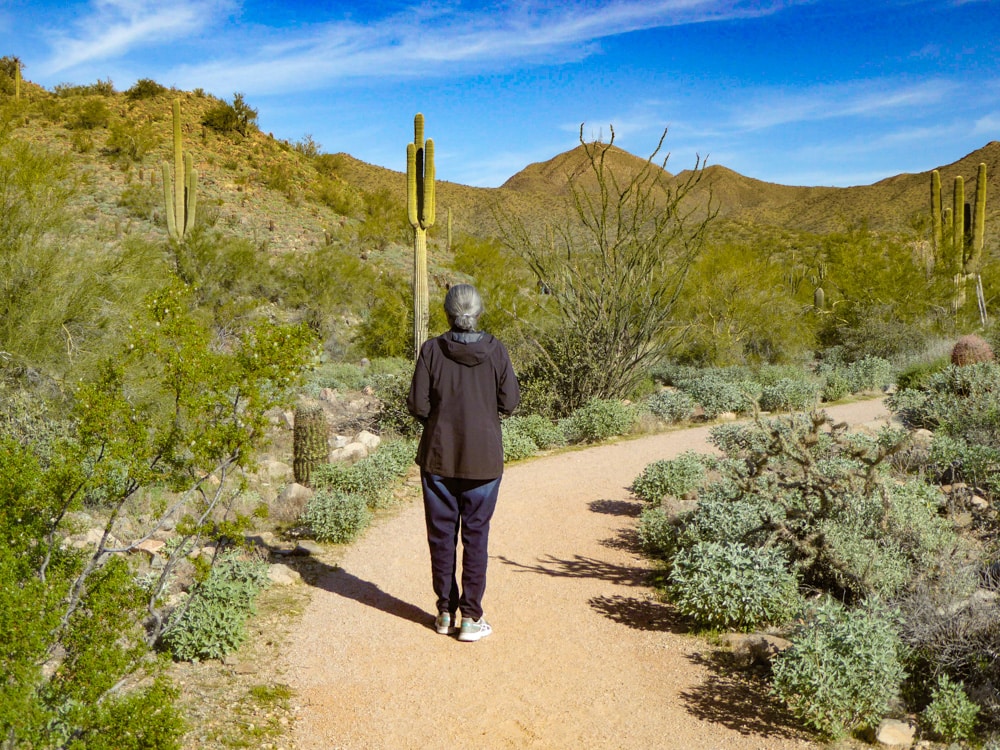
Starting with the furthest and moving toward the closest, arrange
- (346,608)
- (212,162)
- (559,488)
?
1. (212,162)
2. (559,488)
3. (346,608)

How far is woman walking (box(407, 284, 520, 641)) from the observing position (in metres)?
4.48

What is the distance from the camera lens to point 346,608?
547cm

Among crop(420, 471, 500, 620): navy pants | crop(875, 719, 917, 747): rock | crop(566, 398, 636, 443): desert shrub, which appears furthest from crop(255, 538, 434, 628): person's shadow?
crop(566, 398, 636, 443): desert shrub

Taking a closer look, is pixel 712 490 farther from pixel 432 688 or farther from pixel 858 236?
pixel 858 236

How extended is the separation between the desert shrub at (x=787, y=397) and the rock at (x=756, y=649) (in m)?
8.34

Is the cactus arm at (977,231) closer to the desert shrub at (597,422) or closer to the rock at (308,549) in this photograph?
the desert shrub at (597,422)

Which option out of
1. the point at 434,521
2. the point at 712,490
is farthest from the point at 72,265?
the point at 712,490

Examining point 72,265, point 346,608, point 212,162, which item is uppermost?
point 212,162

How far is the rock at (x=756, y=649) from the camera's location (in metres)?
4.55

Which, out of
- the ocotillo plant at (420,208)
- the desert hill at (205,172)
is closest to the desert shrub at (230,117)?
the desert hill at (205,172)

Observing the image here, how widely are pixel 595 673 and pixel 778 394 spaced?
9.16 m

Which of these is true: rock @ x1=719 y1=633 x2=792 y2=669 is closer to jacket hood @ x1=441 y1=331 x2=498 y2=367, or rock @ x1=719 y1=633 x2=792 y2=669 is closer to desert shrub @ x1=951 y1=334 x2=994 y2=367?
jacket hood @ x1=441 y1=331 x2=498 y2=367

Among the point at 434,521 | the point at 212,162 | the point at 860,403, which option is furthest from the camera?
the point at 212,162

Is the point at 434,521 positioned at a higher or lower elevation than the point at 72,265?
lower
